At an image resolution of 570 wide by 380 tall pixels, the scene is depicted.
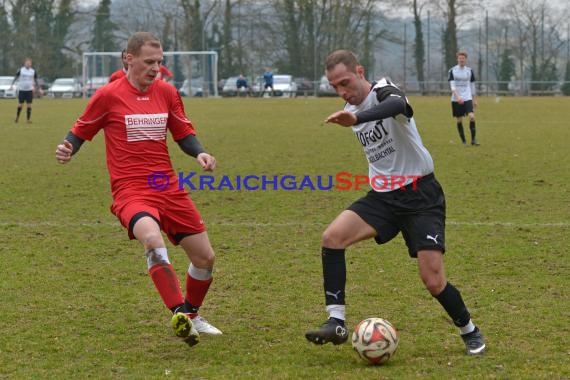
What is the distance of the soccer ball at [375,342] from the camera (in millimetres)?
4906

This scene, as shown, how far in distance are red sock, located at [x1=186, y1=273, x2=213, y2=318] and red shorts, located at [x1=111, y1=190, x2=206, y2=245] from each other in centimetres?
32

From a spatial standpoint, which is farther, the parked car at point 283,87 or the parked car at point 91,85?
the parked car at point 283,87

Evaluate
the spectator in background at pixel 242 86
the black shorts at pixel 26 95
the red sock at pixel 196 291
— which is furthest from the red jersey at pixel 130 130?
the spectator in background at pixel 242 86

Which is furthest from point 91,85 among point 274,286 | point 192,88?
point 274,286

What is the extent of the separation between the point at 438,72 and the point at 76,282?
50760 mm

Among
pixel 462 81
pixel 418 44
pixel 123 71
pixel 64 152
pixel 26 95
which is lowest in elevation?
pixel 64 152

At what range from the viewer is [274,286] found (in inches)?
268

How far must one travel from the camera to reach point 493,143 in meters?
18.7

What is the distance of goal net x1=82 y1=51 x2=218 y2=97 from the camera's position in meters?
52.9

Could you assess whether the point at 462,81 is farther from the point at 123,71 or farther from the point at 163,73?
the point at 123,71

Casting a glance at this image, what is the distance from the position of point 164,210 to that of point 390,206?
1324mm

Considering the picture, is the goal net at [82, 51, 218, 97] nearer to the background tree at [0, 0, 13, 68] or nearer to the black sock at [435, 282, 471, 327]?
the background tree at [0, 0, 13, 68]

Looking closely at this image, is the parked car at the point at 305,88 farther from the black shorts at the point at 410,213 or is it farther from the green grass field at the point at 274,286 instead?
the black shorts at the point at 410,213

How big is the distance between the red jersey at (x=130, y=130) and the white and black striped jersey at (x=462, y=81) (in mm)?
13695
